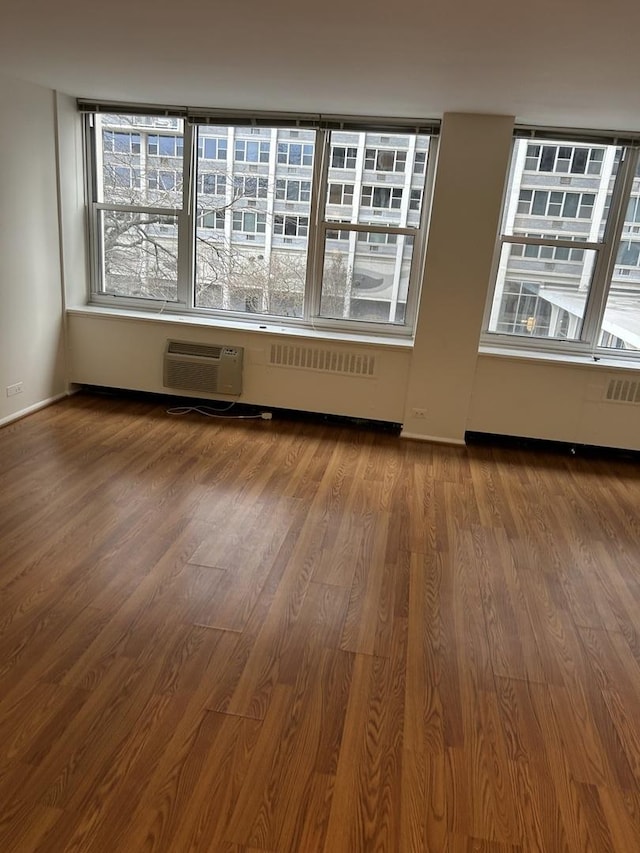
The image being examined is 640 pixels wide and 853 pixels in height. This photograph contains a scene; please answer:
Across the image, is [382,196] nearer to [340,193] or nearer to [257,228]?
[340,193]

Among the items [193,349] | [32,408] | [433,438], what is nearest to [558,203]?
[433,438]

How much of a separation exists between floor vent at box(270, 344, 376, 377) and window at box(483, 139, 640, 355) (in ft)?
3.35

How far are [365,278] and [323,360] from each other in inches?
30.8

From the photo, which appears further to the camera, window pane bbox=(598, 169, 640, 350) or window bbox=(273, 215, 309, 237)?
window bbox=(273, 215, 309, 237)

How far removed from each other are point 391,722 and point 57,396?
4074 mm

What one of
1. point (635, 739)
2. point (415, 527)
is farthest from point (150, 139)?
point (635, 739)

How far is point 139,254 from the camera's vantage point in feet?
16.5

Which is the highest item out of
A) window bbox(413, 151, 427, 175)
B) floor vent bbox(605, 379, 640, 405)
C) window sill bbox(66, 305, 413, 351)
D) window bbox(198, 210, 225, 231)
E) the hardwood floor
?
window bbox(413, 151, 427, 175)

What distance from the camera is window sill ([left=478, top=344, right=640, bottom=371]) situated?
4.31 metres

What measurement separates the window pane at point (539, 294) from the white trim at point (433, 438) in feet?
3.12

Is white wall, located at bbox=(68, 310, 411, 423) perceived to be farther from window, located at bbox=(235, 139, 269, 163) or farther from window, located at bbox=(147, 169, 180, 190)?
window, located at bbox=(235, 139, 269, 163)

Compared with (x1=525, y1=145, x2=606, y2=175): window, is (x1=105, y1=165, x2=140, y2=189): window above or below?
below

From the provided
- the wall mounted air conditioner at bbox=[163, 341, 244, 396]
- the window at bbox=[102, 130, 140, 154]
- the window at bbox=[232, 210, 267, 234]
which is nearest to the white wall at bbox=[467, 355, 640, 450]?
the wall mounted air conditioner at bbox=[163, 341, 244, 396]

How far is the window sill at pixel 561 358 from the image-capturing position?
4.31 meters
